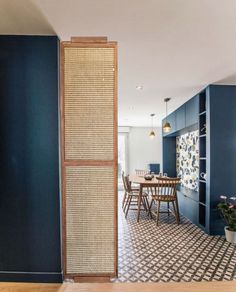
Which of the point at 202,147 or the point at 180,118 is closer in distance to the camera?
the point at 202,147

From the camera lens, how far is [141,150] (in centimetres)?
927

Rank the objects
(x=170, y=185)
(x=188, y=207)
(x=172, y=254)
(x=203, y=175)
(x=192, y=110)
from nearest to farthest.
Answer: (x=172, y=254) → (x=203, y=175) → (x=170, y=185) → (x=192, y=110) → (x=188, y=207)

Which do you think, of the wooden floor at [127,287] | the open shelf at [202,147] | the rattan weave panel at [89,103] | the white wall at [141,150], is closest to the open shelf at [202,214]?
the open shelf at [202,147]

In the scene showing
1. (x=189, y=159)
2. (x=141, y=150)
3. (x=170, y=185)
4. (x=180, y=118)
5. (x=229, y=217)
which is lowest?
(x=229, y=217)

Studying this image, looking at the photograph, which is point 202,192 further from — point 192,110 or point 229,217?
point 192,110

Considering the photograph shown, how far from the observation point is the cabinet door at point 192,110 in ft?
14.8

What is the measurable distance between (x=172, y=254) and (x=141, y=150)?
6.24 meters

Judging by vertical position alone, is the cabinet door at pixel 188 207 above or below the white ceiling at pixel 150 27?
below

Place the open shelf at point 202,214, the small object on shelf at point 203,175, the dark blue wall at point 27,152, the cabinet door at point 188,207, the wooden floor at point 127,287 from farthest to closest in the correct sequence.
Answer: the cabinet door at point 188,207
the open shelf at point 202,214
the small object on shelf at point 203,175
the dark blue wall at point 27,152
the wooden floor at point 127,287

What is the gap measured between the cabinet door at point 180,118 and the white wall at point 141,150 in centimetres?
344

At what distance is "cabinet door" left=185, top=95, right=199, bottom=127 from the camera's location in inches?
177

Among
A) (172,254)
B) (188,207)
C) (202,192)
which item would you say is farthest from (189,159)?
(172,254)

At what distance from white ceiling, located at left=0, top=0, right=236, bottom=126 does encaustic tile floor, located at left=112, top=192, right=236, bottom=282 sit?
2.50 metres

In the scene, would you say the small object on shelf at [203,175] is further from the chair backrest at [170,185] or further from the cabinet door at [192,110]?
the cabinet door at [192,110]
